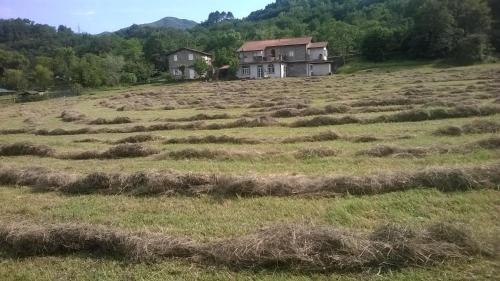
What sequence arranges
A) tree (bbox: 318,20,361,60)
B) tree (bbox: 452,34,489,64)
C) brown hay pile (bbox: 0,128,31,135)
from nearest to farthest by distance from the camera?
brown hay pile (bbox: 0,128,31,135), tree (bbox: 452,34,489,64), tree (bbox: 318,20,361,60)

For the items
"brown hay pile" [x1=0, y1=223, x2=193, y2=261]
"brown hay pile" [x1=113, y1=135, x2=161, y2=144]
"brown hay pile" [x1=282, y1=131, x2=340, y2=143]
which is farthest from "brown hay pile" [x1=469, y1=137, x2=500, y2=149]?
"brown hay pile" [x1=113, y1=135, x2=161, y2=144]

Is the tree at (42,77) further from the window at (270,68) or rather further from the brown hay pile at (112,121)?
the brown hay pile at (112,121)

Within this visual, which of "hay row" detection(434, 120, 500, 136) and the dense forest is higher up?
the dense forest

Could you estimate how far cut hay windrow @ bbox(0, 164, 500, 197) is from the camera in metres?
9.32

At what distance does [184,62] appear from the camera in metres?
87.1

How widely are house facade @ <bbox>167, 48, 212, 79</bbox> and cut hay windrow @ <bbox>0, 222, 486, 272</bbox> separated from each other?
78137 millimetres

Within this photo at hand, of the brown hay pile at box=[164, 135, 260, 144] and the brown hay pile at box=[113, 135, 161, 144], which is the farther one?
the brown hay pile at box=[113, 135, 161, 144]

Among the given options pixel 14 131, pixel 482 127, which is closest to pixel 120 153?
pixel 482 127

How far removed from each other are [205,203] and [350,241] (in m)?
4.09

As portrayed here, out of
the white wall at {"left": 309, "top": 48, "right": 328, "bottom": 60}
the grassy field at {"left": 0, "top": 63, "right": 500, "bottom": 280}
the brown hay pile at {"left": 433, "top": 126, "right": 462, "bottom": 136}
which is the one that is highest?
the white wall at {"left": 309, "top": 48, "right": 328, "bottom": 60}

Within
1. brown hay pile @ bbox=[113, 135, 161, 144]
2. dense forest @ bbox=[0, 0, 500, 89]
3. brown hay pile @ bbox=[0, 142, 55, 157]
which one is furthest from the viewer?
dense forest @ bbox=[0, 0, 500, 89]

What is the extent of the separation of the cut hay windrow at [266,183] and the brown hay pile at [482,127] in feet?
18.0

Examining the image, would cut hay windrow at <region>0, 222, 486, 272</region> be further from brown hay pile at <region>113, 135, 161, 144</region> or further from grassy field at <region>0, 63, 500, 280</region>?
brown hay pile at <region>113, 135, 161, 144</region>

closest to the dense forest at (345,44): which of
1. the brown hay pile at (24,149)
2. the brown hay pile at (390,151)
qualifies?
the brown hay pile at (390,151)
